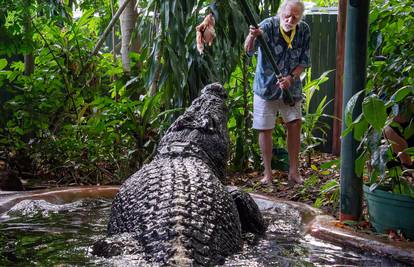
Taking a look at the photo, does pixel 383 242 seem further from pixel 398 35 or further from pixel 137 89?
pixel 137 89

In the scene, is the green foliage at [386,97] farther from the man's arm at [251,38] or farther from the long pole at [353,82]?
the man's arm at [251,38]

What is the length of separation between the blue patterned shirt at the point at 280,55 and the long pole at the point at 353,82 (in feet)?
5.84

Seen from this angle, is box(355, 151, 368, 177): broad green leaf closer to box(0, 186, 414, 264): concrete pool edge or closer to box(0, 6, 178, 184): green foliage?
box(0, 186, 414, 264): concrete pool edge

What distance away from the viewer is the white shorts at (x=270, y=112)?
504 cm

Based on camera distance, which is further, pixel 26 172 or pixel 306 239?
pixel 26 172

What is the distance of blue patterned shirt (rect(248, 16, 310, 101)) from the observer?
195 inches

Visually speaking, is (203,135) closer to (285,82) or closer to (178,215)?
(285,82)

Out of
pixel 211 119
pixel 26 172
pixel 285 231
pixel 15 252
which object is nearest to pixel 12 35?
pixel 26 172

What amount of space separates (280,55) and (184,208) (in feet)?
9.09

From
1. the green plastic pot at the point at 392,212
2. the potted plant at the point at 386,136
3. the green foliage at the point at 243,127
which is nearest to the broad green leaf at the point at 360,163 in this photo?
the potted plant at the point at 386,136

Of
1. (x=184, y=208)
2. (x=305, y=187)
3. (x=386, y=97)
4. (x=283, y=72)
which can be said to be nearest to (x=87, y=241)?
(x=184, y=208)

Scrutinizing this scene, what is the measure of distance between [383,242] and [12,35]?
3.89m

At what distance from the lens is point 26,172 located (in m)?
5.59

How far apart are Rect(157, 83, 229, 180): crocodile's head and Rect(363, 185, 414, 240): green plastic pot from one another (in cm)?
125
